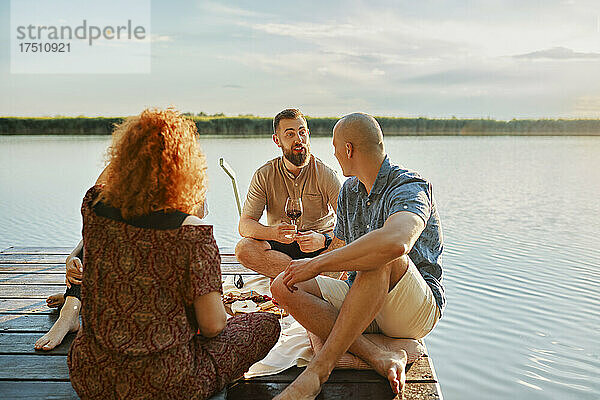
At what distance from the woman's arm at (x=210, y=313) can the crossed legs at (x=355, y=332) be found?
15.5 inches

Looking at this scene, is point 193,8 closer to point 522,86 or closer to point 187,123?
point 522,86

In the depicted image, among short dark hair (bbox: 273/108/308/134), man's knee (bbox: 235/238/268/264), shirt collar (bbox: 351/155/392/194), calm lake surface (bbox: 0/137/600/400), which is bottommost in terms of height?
calm lake surface (bbox: 0/137/600/400)

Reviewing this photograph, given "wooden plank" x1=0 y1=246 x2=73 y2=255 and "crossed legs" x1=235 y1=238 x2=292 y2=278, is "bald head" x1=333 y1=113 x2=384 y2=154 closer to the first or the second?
"crossed legs" x1=235 y1=238 x2=292 y2=278

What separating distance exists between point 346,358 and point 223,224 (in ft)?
16.9

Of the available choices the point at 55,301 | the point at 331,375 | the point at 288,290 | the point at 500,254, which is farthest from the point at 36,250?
the point at 500,254

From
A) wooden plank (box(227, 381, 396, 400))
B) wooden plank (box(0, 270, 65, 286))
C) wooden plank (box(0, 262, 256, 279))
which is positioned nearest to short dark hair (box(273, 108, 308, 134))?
wooden plank (box(0, 262, 256, 279))

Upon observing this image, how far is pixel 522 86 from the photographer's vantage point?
26.3m

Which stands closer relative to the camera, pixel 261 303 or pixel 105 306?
pixel 105 306

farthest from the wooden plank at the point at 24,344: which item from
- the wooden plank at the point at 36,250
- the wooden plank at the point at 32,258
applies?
the wooden plank at the point at 36,250

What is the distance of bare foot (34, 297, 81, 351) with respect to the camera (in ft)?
9.38

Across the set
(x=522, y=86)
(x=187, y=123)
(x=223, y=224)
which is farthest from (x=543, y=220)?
(x=522, y=86)

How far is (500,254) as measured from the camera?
5711 millimetres

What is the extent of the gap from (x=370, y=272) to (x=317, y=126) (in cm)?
2129

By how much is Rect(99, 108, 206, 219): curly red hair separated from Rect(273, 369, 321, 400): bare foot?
816 millimetres
